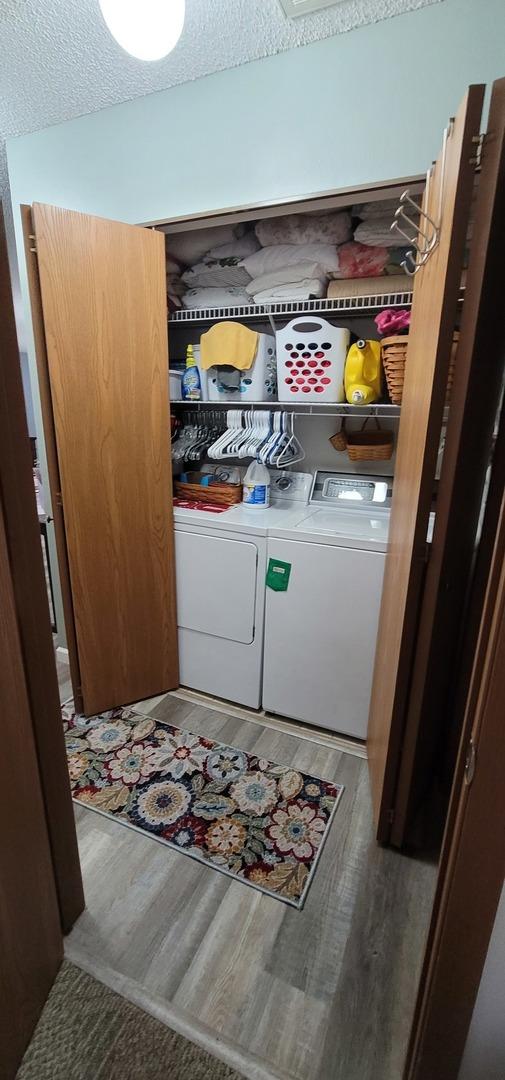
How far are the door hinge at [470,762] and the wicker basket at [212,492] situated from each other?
1733 millimetres

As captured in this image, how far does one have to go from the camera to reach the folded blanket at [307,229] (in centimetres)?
189

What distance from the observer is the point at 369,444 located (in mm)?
2127

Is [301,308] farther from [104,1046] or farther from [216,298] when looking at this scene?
[104,1046]

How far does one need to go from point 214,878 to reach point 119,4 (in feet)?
8.20

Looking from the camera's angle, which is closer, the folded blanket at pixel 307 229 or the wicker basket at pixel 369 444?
the folded blanket at pixel 307 229

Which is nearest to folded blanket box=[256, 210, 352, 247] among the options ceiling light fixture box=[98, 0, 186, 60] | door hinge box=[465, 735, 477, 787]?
ceiling light fixture box=[98, 0, 186, 60]

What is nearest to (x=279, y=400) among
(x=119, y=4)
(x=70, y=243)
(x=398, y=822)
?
(x=70, y=243)

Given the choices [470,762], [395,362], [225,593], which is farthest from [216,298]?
[470,762]

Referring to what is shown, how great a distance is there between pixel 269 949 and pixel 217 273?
8.47 feet

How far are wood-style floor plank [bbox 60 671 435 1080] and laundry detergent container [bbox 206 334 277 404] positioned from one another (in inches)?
71.6

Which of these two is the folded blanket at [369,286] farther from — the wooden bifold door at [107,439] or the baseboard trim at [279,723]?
the baseboard trim at [279,723]

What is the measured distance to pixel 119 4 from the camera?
3.85 ft

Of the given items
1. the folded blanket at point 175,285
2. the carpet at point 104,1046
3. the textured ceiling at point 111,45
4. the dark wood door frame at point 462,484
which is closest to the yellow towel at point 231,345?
the folded blanket at point 175,285

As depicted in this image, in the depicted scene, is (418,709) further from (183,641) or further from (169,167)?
(169,167)
